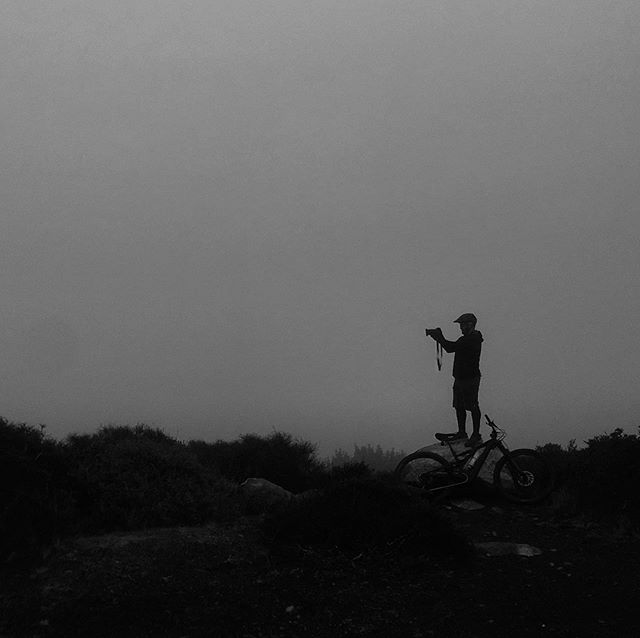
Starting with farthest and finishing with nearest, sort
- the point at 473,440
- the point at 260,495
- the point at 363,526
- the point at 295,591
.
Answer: the point at 473,440 < the point at 260,495 < the point at 363,526 < the point at 295,591

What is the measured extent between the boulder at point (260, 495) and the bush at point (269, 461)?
2125mm

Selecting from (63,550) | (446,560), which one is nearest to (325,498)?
(446,560)

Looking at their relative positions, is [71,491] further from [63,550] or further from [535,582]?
[535,582]

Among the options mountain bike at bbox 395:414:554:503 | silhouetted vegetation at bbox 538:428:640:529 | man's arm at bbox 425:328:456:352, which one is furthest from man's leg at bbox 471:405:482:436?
silhouetted vegetation at bbox 538:428:640:529

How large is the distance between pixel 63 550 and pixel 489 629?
5176 millimetres

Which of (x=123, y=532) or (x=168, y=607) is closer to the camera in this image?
(x=168, y=607)

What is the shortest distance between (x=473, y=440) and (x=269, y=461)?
4458mm

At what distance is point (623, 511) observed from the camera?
35.5 feet

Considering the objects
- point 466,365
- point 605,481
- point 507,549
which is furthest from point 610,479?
point 466,365

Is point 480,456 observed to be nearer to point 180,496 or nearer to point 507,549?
point 507,549

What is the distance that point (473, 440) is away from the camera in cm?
A: 1463

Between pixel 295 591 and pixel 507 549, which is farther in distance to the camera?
pixel 507 549

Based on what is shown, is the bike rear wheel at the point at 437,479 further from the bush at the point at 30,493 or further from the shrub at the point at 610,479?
the bush at the point at 30,493

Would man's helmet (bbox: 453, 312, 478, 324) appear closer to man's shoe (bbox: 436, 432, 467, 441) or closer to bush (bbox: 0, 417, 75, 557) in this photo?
man's shoe (bbox: 436, 432, 467, 441)
